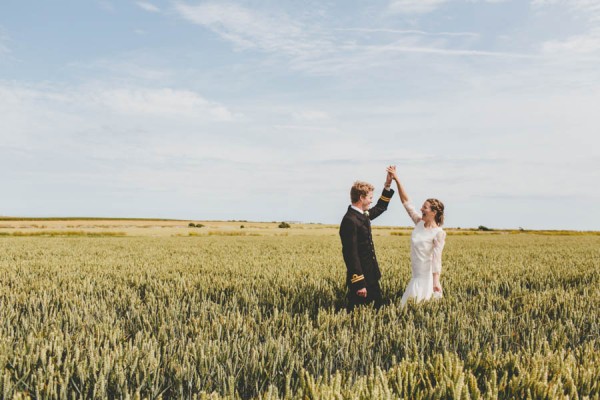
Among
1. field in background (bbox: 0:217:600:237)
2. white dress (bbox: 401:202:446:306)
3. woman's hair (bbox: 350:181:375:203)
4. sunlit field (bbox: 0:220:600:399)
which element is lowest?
field in background (bbox: 0:217:600:237)

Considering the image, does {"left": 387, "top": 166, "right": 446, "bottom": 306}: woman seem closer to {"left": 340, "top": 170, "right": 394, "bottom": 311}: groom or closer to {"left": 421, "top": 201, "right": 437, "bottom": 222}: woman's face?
{"left": 421, "top": 201, "right": 437, "bottom": 222}: woman's face

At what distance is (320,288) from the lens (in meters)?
7.16

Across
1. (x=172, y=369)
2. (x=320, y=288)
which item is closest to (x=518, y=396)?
(x=172, y=369)

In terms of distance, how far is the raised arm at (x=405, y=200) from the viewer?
5.86 metres

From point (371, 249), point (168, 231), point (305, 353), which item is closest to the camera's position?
point (305, 353)

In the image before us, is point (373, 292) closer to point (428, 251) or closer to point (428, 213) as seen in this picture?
point (428, 251)

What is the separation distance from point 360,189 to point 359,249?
0.77 metres

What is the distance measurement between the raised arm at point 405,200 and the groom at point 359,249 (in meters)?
0.10

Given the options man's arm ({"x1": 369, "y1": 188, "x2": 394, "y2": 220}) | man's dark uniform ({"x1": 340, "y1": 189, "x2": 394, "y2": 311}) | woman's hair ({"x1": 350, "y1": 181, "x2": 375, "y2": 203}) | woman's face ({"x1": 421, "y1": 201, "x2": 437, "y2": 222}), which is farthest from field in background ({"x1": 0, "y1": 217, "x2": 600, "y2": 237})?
woman's face ({"x1": 421, "y1": 201, "x2": 437, "y2": 222})

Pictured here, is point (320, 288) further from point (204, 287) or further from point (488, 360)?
point (488, 360)

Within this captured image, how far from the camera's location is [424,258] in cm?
558

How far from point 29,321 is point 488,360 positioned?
4.72 metres

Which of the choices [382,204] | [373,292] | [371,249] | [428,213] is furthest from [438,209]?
[373,292]

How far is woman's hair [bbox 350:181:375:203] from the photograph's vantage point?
5.43m
